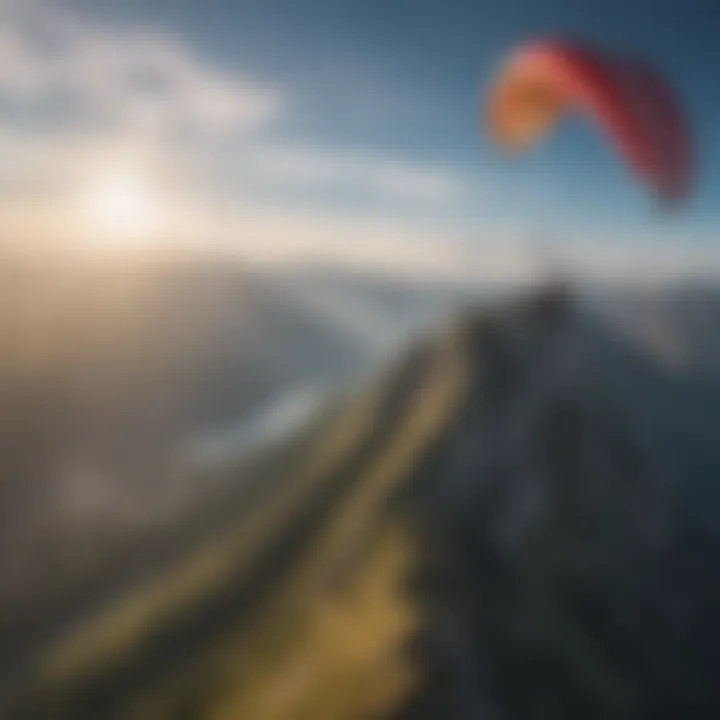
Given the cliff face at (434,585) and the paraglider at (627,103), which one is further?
the cliff face at (434,585)

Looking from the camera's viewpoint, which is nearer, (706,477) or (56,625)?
(56,625)

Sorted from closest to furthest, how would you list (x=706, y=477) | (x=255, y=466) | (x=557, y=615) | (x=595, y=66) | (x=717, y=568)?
(x=595, y=66) < (x=557, y=615) < (x=255, y=466) < (x=717, y=568) < (x=706, y=477)

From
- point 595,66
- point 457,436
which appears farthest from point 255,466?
point 595,66

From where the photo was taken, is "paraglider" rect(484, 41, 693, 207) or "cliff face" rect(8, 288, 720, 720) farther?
"cliff face" rect(8, 288, 720, 720)

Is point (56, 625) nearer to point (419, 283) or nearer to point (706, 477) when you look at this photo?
point (419, 283)
